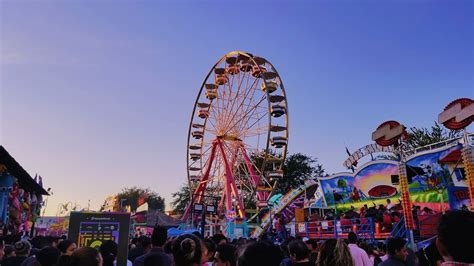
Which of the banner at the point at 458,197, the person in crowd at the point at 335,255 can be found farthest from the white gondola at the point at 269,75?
the person in crowd at the point at 335,255

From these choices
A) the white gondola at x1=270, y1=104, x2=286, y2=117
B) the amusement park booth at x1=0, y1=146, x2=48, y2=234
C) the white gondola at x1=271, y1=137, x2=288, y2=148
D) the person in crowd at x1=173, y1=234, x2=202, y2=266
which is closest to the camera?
the person in crowd at x1=173, y1=234, x2=202, y2=266

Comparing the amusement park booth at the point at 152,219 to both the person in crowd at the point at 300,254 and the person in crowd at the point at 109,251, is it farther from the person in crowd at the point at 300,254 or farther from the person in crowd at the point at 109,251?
the person in crowd at the point at 300,254

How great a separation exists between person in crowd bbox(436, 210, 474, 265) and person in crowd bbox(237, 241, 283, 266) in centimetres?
98

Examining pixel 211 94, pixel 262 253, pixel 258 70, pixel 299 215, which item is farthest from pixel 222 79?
pixel 262 253

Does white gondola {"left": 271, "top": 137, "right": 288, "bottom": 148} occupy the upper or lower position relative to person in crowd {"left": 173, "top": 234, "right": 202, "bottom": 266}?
upper

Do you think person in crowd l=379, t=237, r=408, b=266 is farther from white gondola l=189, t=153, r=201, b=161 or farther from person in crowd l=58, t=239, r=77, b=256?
white gondola l=189, t=153, r=201, b=161

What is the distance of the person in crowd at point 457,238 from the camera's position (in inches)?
81.7

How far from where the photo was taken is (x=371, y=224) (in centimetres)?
1373

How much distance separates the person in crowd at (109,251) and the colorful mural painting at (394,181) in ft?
40.5

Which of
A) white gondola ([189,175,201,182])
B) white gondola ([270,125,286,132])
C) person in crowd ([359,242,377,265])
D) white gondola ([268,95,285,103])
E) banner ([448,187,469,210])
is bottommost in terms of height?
person in crowd ([359,242,377,265])

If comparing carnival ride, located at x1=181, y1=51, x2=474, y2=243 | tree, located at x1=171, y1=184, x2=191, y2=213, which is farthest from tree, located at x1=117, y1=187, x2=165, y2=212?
carnival ride, located at x1=181, y1=51, x2=474, y2=243

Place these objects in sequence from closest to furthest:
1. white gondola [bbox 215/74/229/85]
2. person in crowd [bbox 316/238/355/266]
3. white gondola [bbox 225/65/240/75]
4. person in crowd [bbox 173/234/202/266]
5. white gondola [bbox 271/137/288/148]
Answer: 1. person in crowd [bbox 173/234/202/266]
2. person in crowd [bbox 316/238/355/266]
3. white gondola [bbox 271/137/288/148]
4. white gondola [bbox 225/65/240/75]
5. white gondola [bbox 215/74/229/85]

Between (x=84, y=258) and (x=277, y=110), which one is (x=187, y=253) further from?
(x=277, y=110)

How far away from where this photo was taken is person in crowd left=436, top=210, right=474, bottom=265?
208 cm
